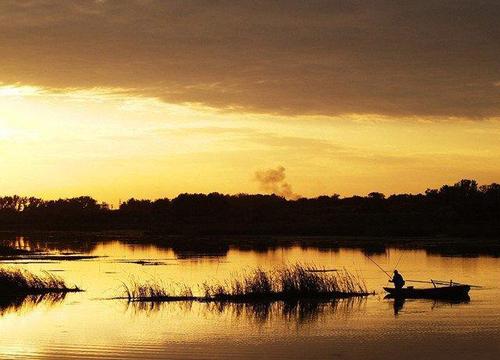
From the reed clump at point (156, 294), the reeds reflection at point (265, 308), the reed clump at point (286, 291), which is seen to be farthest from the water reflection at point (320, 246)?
the reeds reflection at point (265, 308)

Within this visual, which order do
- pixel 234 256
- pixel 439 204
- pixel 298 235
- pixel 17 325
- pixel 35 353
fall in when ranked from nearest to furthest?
pixel 35 353 < pixel 17 325 < pixel 234 256 < pixel 298 235 < pixel 439 204

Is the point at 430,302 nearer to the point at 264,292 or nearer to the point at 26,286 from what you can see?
the point at 264,292

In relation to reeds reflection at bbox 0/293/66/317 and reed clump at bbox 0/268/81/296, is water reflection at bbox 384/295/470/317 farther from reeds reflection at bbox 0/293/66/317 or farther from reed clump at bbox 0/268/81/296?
reed clump at bbox 0/268/81/296

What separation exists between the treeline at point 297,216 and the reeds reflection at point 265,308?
6518cm

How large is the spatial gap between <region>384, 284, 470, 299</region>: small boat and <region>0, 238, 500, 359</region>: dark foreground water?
0.57m

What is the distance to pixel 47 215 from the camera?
161750 mm

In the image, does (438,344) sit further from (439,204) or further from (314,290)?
(439,204)

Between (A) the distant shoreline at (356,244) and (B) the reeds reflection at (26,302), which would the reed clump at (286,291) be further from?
(A) the distant shoreline at (356,244)

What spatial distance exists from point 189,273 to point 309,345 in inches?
952

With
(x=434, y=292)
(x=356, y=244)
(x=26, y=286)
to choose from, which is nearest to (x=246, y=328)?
(x=434, y=292)

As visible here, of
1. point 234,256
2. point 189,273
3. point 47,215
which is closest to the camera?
point 189,273

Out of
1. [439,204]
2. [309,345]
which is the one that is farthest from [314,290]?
[439,204]

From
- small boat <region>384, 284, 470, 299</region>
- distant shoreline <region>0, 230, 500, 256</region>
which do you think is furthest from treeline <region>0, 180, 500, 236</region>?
small boat <region>384, 284, 470, 299</region>

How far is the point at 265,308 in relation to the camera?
3362 cm
